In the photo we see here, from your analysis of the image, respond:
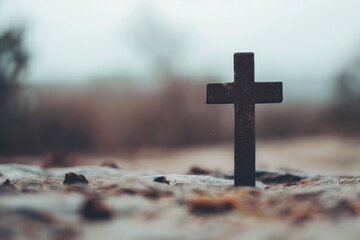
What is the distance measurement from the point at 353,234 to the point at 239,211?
34.3 inches

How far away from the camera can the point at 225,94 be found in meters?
5.27

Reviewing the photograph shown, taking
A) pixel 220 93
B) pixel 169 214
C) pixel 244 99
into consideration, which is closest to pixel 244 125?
pixel 244 99

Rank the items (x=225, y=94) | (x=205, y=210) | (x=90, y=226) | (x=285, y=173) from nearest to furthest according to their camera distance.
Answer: (x=90, y=226), (x=205, y=210), (x=225, y=94), (x=285, y=173)

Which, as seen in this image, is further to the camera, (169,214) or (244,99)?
(244,99)

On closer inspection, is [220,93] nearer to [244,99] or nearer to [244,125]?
[244,99]

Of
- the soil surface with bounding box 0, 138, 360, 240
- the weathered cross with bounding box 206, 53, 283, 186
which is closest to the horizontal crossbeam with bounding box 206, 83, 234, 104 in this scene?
the weathered cross with bounding box 206, 53, 283, 186

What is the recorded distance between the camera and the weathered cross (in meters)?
5.17

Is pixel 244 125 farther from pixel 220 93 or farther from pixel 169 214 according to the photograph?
pixel 169 214

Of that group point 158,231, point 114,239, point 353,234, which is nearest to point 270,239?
point 353,234

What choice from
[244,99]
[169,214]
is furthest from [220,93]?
[169,214]

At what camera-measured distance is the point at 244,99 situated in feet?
17.1

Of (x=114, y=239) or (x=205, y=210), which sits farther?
(x=205, y=210)

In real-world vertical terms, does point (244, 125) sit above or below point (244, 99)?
below

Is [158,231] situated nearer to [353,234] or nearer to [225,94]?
[353,234]
